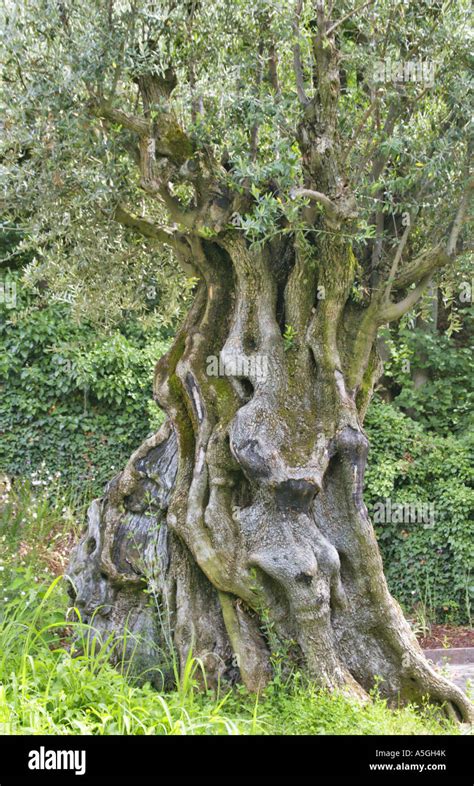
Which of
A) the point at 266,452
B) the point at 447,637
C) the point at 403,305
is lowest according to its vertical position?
the point at 447,637

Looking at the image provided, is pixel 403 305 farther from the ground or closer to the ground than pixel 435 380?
closer to the ground

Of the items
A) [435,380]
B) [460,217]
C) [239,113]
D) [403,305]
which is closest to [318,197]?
[239,113]

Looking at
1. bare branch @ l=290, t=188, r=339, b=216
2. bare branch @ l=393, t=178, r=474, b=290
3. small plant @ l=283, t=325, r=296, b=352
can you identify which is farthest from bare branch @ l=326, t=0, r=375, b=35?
small plant @ l=283, t=325, r=296, b=352

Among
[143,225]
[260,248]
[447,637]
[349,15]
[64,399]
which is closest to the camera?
[349,15]

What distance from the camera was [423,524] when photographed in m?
9.59

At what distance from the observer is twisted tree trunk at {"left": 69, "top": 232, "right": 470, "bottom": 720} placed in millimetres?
5348

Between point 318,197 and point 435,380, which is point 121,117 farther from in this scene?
point 435,380

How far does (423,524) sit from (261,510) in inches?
187

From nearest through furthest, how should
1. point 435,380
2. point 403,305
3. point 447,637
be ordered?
point 403,305 → point 447,637 → point 435,380

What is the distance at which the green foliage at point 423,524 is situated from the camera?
9.34 metres

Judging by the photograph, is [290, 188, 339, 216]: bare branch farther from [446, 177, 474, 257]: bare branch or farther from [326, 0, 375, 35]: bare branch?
[326, 0, 375, 35]: bare branch

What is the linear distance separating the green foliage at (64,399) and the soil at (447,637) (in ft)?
16.7

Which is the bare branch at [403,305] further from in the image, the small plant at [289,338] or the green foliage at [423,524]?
the green foliage at [423,524]

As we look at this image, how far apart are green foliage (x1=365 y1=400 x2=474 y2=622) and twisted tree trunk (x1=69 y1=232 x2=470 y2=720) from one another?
12.2ft
